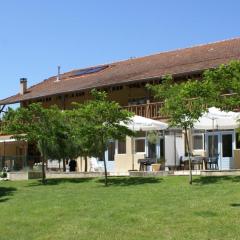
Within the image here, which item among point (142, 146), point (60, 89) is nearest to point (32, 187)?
point (142, 146)

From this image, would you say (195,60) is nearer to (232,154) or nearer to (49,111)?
(232,154)

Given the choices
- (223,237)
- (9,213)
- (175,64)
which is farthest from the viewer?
(175,64)

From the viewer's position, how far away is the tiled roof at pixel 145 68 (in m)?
34.8

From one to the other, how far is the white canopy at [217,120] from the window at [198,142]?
18.0 feet

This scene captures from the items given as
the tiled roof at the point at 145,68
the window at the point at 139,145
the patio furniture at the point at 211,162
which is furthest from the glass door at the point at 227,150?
the window at the point at 139,145

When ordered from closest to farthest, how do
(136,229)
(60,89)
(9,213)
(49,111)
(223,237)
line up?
(223,237) < (136,229) < (9,213) < (49,111) < (60,89)

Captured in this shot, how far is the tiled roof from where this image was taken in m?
34.8

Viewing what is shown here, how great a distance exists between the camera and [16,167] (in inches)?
1403

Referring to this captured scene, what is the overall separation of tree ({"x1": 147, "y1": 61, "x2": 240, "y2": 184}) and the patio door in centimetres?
650

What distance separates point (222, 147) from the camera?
99.0ft

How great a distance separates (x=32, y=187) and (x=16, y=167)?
35.5 ft

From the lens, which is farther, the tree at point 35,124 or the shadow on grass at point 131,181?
the tree at point 35,124

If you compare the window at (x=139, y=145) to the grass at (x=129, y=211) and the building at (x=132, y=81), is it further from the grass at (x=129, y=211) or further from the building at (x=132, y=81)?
the grass at (x=129, y=211)

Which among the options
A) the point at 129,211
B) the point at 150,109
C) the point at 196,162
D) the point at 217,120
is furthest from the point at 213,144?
the point at 129,211
